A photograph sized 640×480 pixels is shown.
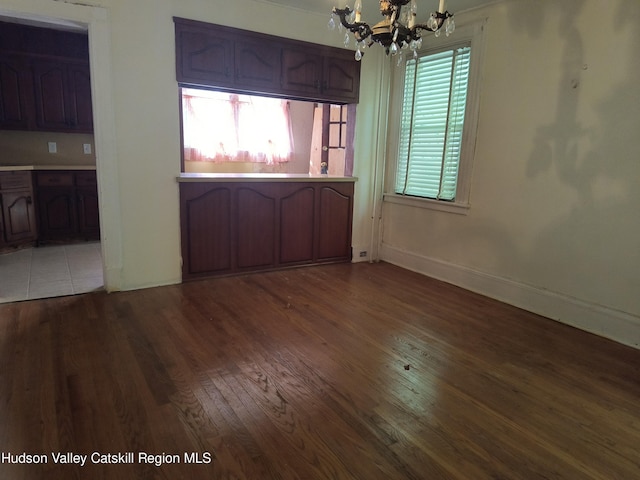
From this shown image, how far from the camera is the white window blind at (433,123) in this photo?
153 inches

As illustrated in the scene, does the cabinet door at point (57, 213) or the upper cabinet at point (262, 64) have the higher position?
the upper cabinet at point (262, 64)

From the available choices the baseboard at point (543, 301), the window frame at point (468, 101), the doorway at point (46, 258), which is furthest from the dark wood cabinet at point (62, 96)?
the baseboard at point (543, 301)

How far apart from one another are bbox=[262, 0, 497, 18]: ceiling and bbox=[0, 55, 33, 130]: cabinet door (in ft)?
10.9

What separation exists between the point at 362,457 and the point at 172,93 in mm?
3210

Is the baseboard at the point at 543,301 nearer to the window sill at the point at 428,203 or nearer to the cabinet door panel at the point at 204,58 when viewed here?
the window sill at the point at 428,203

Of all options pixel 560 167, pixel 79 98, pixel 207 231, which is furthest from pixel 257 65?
pixel 79 98

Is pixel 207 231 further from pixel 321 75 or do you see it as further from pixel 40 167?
pixel 40 167

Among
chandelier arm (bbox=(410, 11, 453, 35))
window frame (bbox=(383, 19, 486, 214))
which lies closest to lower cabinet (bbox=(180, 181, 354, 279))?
window frame (bbox=(383, 19, 486, 214))

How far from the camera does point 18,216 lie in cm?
478

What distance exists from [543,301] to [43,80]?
610 cm

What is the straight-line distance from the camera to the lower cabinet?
384 cm

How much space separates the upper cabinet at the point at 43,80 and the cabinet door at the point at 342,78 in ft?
10.8

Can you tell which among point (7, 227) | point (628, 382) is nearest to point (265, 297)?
point (628, 382)

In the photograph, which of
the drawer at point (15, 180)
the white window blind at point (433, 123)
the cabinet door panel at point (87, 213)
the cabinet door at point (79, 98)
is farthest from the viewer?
the cabinet door panel at point (87, 213)
